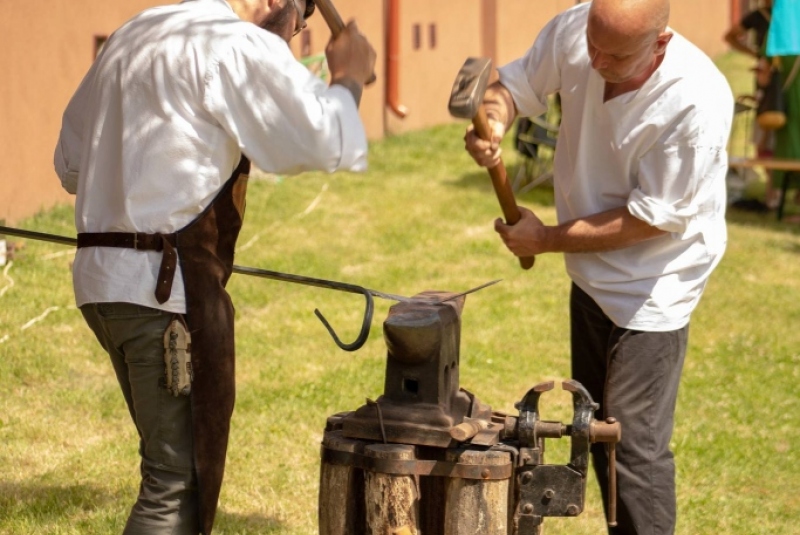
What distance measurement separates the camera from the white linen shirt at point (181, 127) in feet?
9.42

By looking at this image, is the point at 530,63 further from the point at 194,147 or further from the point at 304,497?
the point at 304,497

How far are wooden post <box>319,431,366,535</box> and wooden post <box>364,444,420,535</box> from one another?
0.09 meters

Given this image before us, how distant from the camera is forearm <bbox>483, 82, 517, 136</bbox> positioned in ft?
12.5

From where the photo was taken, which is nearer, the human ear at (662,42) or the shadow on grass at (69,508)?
the human ear at (662,42)

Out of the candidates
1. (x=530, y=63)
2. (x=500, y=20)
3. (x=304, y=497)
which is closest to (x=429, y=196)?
(x=500, y=20)

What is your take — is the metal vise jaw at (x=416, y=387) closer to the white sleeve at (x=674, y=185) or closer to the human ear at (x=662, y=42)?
the white sleeve at (x=674, y=185)

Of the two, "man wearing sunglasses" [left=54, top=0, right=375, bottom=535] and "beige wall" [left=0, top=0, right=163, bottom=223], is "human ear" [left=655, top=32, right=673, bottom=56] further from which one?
"beige wall" [left=0, top=0, right=163, bottom=223]

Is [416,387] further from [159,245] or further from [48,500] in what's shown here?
[48,500]

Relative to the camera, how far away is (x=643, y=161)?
3508 millimetres

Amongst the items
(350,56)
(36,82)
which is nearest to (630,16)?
(350,56)

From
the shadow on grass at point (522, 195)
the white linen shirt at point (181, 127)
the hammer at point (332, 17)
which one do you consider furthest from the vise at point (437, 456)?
the shadow on grass at point (522, 195)

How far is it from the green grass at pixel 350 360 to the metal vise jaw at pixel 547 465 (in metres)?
1.49

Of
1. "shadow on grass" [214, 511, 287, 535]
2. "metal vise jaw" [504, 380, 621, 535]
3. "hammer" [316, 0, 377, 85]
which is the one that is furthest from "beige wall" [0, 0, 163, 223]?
"metal vise jaw" [504, 380, 621, 535]

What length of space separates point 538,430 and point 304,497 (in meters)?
1.92
